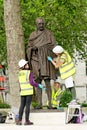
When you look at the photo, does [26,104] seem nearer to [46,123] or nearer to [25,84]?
[25,84]

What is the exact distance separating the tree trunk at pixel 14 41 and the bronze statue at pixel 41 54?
2.74 meters

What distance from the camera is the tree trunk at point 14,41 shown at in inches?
645

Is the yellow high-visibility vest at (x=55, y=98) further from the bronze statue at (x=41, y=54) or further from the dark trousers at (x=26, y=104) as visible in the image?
the dark trousers at (x=26, y=104)

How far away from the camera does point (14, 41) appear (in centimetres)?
1639

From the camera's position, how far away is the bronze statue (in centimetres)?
1341

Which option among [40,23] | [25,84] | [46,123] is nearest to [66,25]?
[40,23]

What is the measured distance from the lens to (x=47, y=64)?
44.1 feet

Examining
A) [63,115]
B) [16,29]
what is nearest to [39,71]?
[63,115]

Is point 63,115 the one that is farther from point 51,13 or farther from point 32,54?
point 51,13

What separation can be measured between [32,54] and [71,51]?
68.2 ft

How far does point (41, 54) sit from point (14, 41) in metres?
3.13

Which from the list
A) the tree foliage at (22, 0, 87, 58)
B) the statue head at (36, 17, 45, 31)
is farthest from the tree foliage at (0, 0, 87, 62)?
the statue head at (36, 17, 45, 31)

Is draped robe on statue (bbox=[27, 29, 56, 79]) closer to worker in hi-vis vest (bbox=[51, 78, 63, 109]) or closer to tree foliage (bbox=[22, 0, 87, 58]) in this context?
worker in hi-vis vest (bbox=[51, 78, 63, 109])

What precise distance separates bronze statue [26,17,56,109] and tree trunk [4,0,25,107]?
274 cm
